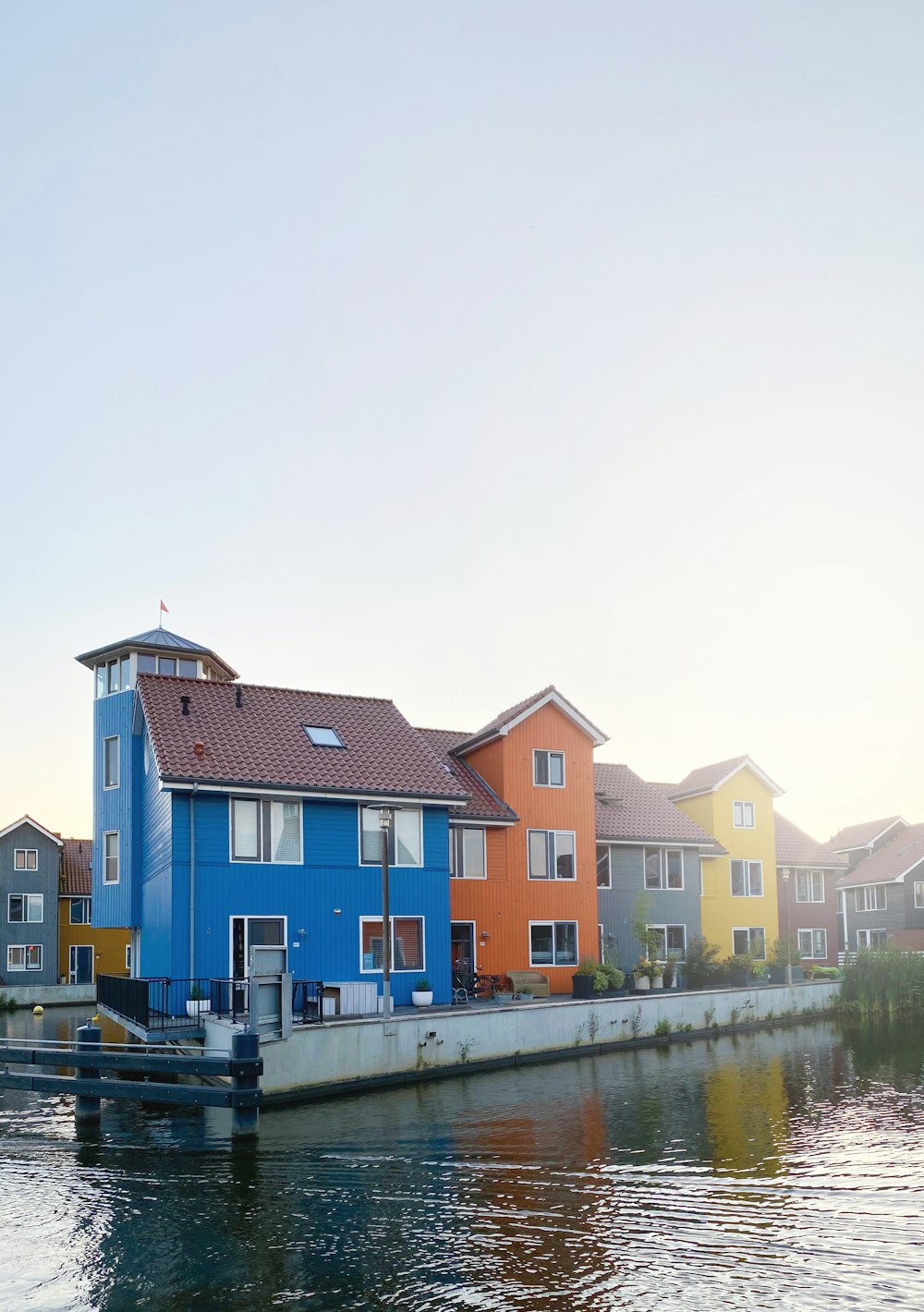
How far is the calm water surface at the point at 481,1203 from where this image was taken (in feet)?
48.4

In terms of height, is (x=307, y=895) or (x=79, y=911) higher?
(x=307, y=895)

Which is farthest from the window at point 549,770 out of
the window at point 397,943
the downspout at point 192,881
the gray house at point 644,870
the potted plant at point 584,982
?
the downspout at point 192,881

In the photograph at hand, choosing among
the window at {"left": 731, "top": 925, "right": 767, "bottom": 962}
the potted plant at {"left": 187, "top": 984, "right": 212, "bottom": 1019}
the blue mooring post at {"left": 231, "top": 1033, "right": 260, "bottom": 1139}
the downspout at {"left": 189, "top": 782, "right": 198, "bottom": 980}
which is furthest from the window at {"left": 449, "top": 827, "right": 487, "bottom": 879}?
the blue mooring post at {"left": 231, "top": 1033, "right": 260, "bottom": 1139}

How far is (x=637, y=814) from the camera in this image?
50000 mm

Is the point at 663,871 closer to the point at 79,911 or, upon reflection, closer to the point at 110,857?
the point at 110,857

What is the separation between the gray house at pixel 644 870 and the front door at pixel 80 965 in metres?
31.7

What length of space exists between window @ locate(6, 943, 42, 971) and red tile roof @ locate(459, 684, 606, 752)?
31323 millimetres

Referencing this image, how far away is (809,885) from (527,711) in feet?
89.6

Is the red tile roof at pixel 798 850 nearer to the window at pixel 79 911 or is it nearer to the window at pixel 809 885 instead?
the window at pixel 809 885

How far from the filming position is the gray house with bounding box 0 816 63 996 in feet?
207

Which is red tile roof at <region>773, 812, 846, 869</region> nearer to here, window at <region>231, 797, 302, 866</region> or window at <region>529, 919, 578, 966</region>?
window at <region>529, 919, 578, 966</region>

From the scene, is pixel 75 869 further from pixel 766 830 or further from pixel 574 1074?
pixel 574 1074

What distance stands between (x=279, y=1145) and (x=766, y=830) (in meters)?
37.9

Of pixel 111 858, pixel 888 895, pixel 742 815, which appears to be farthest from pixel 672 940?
pixel 888 895
